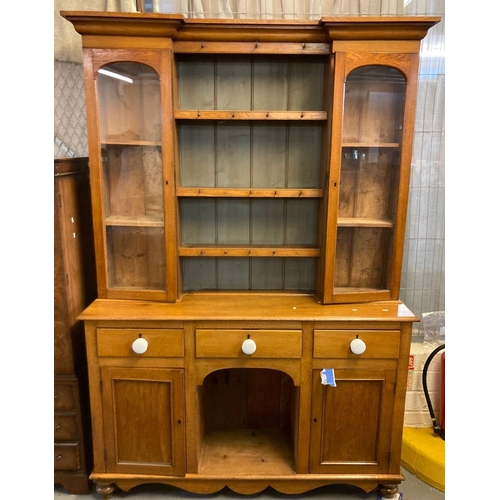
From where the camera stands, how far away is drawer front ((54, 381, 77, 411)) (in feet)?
6.20

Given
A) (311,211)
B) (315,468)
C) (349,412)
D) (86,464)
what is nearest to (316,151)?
(311,211)

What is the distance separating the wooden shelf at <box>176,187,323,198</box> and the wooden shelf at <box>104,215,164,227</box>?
0.16 meters

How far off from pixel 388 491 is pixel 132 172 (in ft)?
5.81

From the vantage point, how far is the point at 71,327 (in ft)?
6.15

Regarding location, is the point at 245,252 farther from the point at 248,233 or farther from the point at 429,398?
the point at 429,398

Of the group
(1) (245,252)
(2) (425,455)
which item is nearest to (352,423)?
(2) (425,455)

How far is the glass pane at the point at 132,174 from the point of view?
1.78 metres

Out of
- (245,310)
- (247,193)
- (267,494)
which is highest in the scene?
(247,193)

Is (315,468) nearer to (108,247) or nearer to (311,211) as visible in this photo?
(311,211)

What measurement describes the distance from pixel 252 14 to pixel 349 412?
1791 millimetres

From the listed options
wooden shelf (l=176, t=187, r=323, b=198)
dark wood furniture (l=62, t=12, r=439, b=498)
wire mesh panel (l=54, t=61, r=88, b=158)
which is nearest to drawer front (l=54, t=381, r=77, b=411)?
dark wood furniture (l=62, t=12, r=439, b=498)

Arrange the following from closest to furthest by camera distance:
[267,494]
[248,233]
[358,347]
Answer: [358,347] < [267,494] < [248,233]

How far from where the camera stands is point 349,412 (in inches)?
72.4

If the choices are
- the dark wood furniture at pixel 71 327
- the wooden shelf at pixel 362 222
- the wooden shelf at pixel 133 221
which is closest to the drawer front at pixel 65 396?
the dark wood furniture at pixel 71 327
